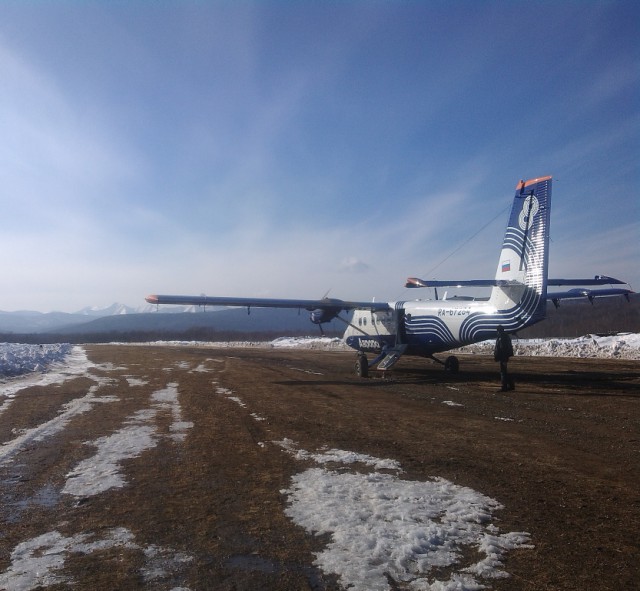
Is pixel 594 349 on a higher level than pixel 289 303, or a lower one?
lower

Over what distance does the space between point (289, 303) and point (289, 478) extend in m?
17.6

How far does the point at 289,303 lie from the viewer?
79.2 feet

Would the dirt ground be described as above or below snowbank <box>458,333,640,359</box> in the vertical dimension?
below

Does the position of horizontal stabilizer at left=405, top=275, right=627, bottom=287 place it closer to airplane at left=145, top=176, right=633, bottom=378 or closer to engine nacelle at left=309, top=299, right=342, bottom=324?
airplane at left=145, top=176, right=633, bottom=378

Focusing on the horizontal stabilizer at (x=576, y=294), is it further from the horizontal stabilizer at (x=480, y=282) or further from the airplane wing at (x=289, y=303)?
the airplane wing at (x=289, y=303)

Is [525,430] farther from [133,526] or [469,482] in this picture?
[133,526]

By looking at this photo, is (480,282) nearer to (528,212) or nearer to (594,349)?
(528,212)

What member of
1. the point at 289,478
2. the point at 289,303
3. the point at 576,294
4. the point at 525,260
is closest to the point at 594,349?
the point at 576,294

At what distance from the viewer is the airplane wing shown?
22.3m

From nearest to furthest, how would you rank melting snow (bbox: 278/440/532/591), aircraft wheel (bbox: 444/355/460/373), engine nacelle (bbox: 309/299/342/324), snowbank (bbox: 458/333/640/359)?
1. melting snow (bbox: 278/440/532/591)
2. aircraft wheel (bbox: 444/355/460/373)
3. engine nacelle (bbox: 309/299/342/324)
4. snowbank (bbox: 458/333/640/359)

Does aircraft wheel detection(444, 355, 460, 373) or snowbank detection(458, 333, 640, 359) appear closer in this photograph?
aircraft wheel detection(444, 355, 460, 373)

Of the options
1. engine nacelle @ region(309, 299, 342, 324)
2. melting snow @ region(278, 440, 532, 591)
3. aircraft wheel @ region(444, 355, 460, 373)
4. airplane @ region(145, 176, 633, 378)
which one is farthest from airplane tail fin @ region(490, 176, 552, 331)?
melting snow @ region(278, 440, 532, 591)

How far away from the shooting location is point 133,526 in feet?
16.4

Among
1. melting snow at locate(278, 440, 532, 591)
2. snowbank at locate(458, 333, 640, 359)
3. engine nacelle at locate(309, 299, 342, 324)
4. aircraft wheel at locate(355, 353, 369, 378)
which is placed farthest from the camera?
snowbank at locate(458, 333, 640, 359)
